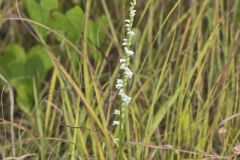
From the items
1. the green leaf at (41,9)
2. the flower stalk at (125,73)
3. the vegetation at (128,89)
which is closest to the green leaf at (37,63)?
the vegetation at (128,89)

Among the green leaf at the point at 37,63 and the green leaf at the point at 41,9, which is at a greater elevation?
the green leaf at the point at 41,9

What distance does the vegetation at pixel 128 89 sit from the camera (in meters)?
1.76

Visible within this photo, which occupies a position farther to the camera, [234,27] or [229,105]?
[234,27]

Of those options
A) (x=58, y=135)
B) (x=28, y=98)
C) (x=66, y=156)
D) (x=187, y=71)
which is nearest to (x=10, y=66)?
(x=28, y=98)

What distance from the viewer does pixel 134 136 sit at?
1.93 meters

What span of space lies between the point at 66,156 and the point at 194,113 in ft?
1.54

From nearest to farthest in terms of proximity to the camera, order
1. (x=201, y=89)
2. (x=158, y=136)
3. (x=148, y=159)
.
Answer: (x=148, y=159)
(x=158, y=136)
(x=201, y=89)

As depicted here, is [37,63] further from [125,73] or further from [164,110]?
[125,73]

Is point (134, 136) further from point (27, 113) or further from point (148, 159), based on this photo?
point (27, 113)

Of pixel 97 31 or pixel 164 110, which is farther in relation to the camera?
pixel 97 31

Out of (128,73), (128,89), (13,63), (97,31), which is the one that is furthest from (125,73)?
(13,63)

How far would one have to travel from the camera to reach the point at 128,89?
196cm

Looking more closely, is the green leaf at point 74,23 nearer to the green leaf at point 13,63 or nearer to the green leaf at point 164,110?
the green leaf at point 13,63

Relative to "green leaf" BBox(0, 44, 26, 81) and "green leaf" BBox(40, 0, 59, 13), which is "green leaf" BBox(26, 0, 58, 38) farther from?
"green leaf" BBox(0, 44, 26, 81)
